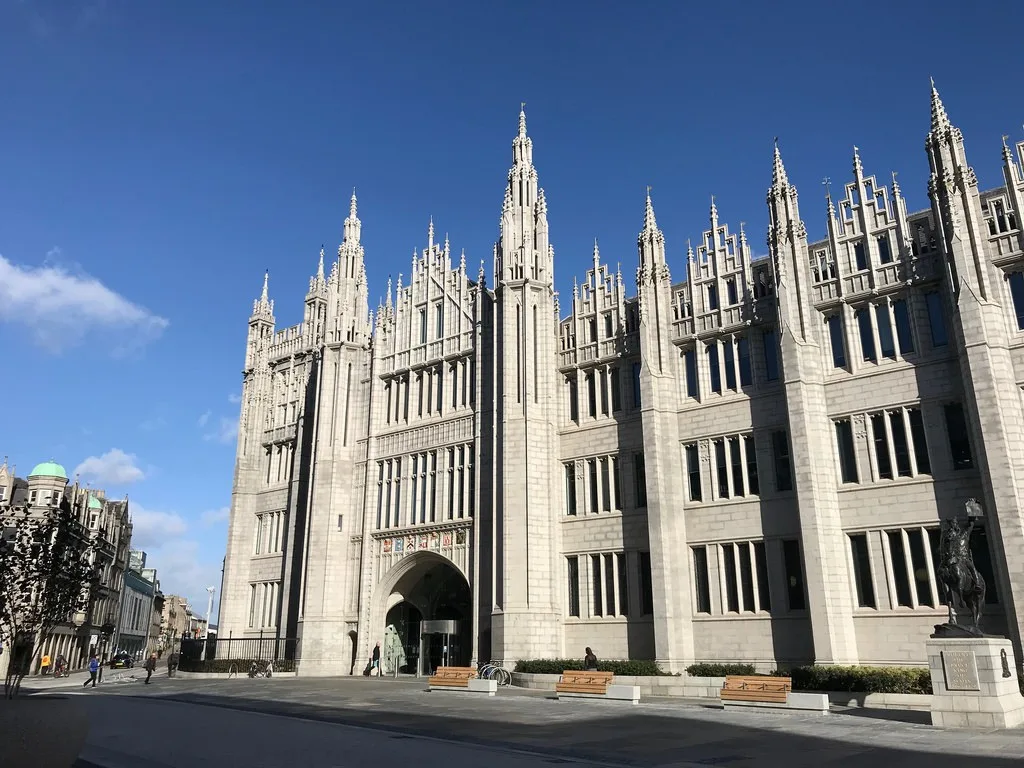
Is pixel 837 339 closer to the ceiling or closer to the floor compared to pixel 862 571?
closer to the ceiling

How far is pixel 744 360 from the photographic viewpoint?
3462 centimetres

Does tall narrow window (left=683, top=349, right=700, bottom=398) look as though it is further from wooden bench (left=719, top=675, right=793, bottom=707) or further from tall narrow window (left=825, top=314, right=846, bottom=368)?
wooden bench (left=719, top=675, right=793, bottom=707)

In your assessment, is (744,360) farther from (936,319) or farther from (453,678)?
(453,678)

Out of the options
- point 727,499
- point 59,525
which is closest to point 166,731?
point 59,525

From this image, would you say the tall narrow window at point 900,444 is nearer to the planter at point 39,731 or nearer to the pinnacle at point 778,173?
the pinnacle at point 778,173

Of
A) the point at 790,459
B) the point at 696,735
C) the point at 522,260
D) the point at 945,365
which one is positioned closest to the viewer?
the point at 696,735

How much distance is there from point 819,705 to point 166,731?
16.3 meters

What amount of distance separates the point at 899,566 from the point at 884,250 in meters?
12.5

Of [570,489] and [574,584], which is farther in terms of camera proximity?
[570,489]

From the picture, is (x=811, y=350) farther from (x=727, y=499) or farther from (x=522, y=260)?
(x=522, y=260)

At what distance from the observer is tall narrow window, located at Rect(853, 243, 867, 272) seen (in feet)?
105

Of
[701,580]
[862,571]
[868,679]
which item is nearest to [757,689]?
[868,679]

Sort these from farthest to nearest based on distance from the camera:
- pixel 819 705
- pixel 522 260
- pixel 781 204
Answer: pixel 522 260 < pixel 781 204 < pixel 819 705

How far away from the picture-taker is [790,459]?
3136cm
